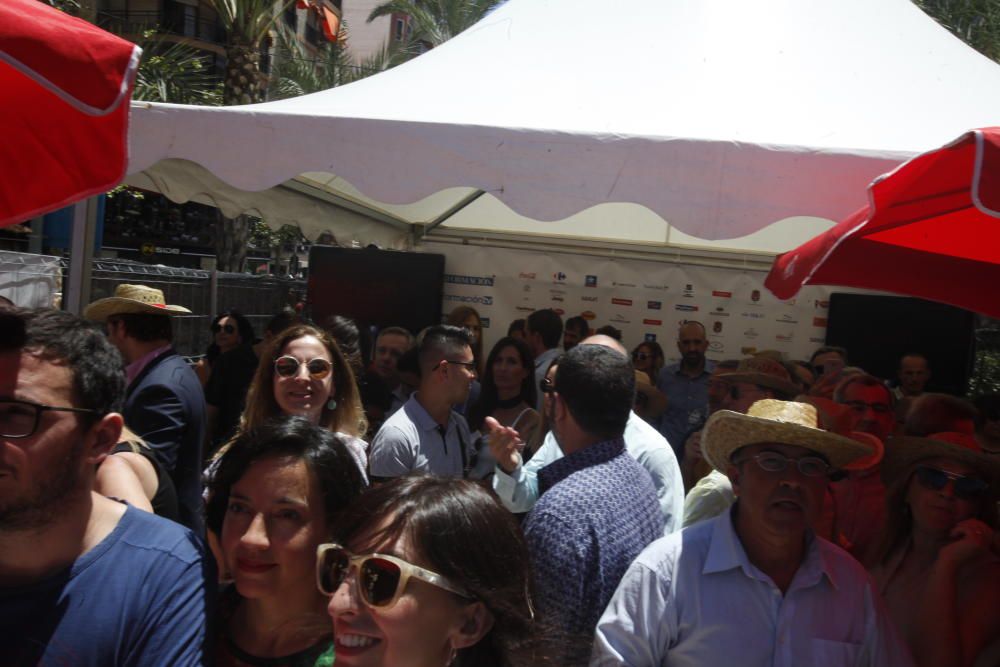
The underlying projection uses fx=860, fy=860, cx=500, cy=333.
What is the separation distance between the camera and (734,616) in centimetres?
230

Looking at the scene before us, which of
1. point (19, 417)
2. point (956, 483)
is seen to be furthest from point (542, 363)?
point (19, 417)

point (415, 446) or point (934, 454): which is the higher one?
point (934, 454)

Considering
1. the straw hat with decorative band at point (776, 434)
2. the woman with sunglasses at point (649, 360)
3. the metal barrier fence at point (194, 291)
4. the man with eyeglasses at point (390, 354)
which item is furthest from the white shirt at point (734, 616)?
the metal barrier fence at point (194, 291)

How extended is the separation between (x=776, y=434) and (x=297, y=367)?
204 cm

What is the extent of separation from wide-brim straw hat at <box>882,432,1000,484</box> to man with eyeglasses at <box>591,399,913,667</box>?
1.29 feet

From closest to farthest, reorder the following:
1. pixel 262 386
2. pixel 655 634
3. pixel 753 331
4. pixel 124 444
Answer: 1. pixel 655 634
2. pixel 124 444
3. pixel 262 386
4. pixel 753 331

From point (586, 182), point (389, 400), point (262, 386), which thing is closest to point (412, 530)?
point (262, 386)

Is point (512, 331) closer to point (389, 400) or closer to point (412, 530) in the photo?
point (389, 400)

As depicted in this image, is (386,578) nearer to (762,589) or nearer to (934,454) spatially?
(762,589)

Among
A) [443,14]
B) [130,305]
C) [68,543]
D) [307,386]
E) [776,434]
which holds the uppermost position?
[443,14]

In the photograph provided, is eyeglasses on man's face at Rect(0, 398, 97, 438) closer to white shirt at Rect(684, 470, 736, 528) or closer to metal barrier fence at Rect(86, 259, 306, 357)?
white shirt at Rect(684, 470, 736, 528)

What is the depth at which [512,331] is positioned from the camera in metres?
8.08

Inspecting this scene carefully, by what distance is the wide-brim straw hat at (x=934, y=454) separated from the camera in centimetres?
268

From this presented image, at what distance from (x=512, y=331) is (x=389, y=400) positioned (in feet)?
8.50
